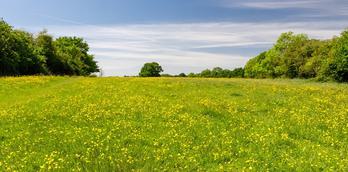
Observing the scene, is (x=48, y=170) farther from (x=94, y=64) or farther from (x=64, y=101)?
(x=94, y=64)

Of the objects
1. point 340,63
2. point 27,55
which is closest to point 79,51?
point 27,55

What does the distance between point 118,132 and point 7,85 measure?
96.8 ft

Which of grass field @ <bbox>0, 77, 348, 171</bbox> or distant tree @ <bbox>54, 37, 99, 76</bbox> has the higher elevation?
distant tree @ <bbox>54, 37, 99, 76</bbox>

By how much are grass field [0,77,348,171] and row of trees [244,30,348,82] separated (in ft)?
179

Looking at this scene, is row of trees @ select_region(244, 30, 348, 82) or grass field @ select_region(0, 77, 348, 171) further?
row of trees @ select_region(244, 30, 348, 82)

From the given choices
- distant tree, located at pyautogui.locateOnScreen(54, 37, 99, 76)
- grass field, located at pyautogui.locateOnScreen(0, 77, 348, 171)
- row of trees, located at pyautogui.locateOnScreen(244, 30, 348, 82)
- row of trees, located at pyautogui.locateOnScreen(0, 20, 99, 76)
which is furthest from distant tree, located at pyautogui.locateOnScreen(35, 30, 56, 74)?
grass field, located at pyautogui.locateOnScreen(0, 77, 348, 171)

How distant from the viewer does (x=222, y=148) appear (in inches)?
673

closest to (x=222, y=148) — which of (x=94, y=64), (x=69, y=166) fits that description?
(x=69, y=166)

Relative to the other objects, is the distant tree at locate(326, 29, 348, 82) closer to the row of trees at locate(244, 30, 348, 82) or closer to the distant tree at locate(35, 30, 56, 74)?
Result: the row of trees at locate(244, 30, 348, 82)

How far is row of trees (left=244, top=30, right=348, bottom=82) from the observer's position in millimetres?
80500

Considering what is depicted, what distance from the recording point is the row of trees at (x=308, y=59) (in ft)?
264

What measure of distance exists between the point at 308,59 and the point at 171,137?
341 ft

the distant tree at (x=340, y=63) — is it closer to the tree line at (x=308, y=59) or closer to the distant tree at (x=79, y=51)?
the tree line at (x=308, y=59)

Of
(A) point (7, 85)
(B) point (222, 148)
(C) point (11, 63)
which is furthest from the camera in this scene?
(C) point (11, 63)
